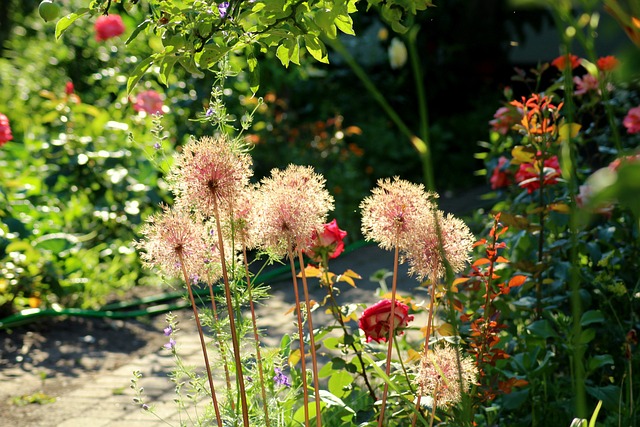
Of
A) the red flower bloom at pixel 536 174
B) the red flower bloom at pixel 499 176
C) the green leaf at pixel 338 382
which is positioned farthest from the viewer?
the red flower bloom at pixel 499 176

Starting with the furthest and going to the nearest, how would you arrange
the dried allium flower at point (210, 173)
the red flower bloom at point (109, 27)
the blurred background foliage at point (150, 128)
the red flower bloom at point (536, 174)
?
the red flower bloom at point (109, 27)
the blurred background foliage at point (150, 128)
the red flower bloom at point (536, 174)
the dried allium flower at point (210, 173)

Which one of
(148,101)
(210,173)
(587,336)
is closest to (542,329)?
(587,336)

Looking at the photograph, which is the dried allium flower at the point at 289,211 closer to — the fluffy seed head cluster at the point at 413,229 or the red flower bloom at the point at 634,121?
the fluffy seed head cluster at the point at 413,229

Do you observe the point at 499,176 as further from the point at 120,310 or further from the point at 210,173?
the point at 120,310

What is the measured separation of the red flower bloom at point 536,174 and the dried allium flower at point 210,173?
151 cm

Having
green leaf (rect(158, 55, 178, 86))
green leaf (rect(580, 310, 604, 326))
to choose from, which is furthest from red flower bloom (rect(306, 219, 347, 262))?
green leaf (rect(580, 310, 604, 326))

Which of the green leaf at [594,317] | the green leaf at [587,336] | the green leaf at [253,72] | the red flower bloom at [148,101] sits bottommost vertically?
the green leaf at [587,336]

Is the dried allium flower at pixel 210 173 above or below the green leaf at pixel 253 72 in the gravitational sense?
below

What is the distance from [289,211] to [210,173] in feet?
0.58

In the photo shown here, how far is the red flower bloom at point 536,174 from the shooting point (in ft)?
9.67

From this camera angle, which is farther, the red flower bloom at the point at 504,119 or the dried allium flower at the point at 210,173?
the red flower bloom at the point at 504,119

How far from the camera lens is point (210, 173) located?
166cm

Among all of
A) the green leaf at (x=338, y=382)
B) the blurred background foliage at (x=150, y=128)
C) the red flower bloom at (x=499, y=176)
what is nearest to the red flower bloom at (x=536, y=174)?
the red flower bloom at (x=499, y=176)

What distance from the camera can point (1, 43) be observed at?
1288 cm
